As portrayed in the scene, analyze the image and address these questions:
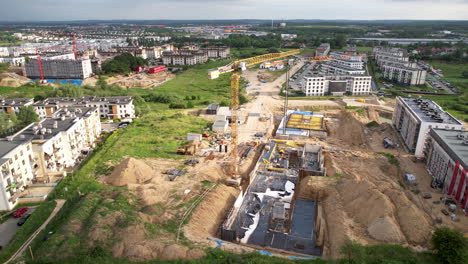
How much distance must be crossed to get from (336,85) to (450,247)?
4473 cm

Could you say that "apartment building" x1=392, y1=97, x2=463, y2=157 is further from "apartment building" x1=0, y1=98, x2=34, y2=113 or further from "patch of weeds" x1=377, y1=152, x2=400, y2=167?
"apartment building" x1=0, y1=98, x2=34, y2=113

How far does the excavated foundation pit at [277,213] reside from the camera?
64.7ft

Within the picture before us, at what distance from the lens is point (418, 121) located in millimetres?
30828

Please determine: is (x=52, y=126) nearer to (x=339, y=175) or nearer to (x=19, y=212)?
(x=19, y=212)

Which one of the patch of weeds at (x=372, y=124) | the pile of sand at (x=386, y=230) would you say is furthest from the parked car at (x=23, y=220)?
the patch of weeds at (x=372, y=124)

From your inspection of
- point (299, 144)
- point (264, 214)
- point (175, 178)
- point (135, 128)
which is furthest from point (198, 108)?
point (264, 214)

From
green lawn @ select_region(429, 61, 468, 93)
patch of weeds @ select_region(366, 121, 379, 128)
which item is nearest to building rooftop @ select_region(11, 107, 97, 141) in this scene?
patch of weeds @ select_region(366, 121, 379, 128)

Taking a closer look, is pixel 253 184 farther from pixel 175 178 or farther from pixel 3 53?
pixel 3 53

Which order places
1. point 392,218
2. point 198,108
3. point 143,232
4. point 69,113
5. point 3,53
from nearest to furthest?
point 143,232 < point 392,218 < point 69,113 < point 198,108 < point 3,53

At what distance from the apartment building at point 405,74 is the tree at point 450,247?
5531 cm

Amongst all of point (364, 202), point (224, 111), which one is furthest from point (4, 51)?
point (364, 202)

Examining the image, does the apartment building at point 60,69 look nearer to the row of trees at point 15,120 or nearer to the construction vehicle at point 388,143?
the row of trees at point 15,120

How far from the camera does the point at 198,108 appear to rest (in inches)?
1918

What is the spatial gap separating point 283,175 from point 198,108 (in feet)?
78.7
